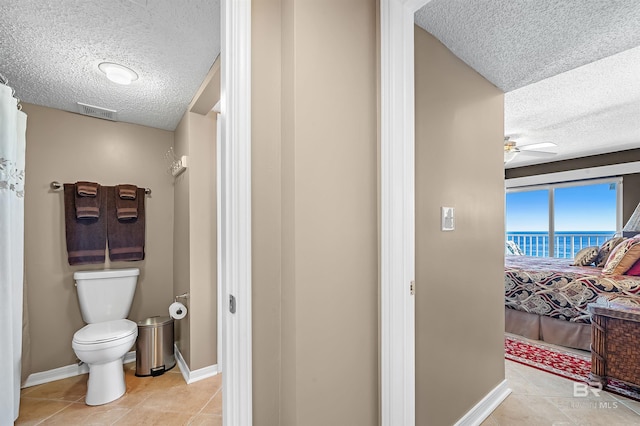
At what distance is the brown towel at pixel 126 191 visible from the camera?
9.27 ft

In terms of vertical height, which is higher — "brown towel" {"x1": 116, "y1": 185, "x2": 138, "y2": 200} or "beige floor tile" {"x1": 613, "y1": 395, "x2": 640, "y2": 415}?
"brown towel" {"x1": 116, "y1": 185, "x2": 138, "y2": 200}

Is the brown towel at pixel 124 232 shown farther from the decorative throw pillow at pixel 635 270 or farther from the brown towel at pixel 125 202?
the decorative throw pillow at pixel 635 270

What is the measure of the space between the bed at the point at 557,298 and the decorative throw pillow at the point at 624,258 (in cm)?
9

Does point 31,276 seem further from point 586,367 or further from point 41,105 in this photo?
point 586,367

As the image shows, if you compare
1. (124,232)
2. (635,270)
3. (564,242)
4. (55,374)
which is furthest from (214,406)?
(564,242)

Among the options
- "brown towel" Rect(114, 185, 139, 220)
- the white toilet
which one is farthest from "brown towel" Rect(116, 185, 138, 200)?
the white toilet

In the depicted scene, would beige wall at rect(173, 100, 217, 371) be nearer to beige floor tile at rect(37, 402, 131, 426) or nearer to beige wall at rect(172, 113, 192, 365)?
beige wall at rect(172, 113, 192, 365)

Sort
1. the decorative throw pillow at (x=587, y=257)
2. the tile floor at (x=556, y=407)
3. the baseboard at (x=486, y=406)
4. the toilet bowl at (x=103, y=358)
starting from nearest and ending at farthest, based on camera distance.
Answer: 1. the baseboard at (x=486, y=406)
2. the tile floor at (x=556, y=407)
3. the toilet bowl at (x=103, y=358)
4. the decorative throw pillow at (x=587, y=257)

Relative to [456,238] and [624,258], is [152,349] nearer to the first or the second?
[456,238]

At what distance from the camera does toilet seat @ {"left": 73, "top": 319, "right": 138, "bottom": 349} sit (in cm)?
214

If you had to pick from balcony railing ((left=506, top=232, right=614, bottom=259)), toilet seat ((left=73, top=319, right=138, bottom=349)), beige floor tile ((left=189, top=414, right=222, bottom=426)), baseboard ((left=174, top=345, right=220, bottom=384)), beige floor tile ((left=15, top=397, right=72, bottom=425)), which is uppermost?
balcony railing ((left=506, top=232, right=614, bottom=259))

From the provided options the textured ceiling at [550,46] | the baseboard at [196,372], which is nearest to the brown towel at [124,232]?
the baseboard at [196,372]

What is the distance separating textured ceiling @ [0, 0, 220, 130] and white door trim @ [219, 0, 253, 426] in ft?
1.96

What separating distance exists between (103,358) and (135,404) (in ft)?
1.33
